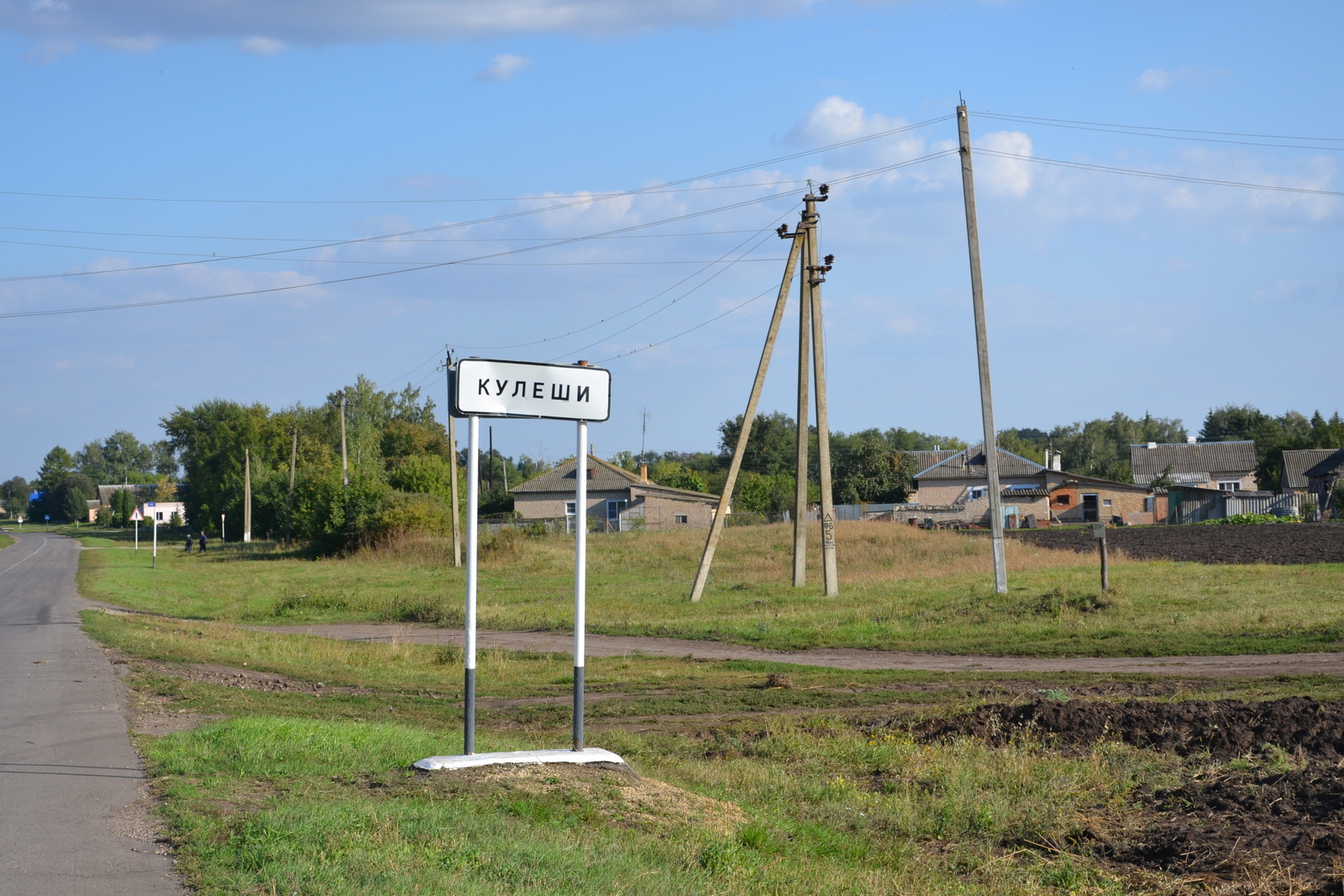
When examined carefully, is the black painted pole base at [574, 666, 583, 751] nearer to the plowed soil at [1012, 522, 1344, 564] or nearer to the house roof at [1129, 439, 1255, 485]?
the plowed soil at [1012, 522, 1344, 564]

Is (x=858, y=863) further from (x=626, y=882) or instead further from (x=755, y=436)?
(x=755, y=436)

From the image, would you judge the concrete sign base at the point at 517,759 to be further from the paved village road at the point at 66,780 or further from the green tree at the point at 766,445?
the green tree at the point at 766,445

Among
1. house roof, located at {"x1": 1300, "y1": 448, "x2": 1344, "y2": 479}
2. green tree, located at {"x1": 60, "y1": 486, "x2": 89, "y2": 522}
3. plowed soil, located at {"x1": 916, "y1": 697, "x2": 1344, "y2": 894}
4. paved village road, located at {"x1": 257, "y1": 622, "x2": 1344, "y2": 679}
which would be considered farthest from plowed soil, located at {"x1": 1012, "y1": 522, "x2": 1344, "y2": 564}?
green tree, located at {"x1": 60, "y1": 486, "x2": 89, "y2": 522}

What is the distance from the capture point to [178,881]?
5590mm

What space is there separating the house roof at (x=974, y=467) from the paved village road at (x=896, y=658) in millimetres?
66281

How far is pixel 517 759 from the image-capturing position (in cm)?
787

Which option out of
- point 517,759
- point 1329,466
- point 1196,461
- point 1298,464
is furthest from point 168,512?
point 517,759

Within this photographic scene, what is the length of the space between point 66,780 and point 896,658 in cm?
1363

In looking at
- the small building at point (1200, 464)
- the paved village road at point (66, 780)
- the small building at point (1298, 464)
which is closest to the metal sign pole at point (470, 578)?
the paved village road at point (66, 780)

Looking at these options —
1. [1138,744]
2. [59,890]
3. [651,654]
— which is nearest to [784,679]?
[651,654]

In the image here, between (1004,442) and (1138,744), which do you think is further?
(1004,442)

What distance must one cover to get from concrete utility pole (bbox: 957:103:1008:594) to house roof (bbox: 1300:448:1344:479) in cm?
5977

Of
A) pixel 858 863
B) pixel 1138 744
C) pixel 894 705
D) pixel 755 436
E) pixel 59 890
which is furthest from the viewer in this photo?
pixel 755 436

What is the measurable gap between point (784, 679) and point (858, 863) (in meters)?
8.97
